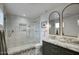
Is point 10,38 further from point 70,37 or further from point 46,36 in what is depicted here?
point 70,37

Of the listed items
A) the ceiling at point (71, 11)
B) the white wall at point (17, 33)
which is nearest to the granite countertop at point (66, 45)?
the white wall at point (17, 33)

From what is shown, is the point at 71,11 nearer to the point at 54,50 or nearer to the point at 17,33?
the point at 54,50

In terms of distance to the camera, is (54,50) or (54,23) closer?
(54,50)

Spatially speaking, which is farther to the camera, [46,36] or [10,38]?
[46,36]

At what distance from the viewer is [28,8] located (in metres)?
1.71

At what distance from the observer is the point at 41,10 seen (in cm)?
175

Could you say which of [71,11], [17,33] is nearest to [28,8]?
[17,33]

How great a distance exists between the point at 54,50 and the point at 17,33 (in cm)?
79

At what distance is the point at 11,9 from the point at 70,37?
125cm

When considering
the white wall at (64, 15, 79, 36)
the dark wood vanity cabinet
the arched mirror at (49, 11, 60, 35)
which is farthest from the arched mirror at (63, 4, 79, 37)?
the dark wood vanity cabinet

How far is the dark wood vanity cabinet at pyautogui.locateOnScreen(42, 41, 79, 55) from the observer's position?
1561 mm

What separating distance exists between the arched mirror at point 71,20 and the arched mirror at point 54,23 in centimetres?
15
